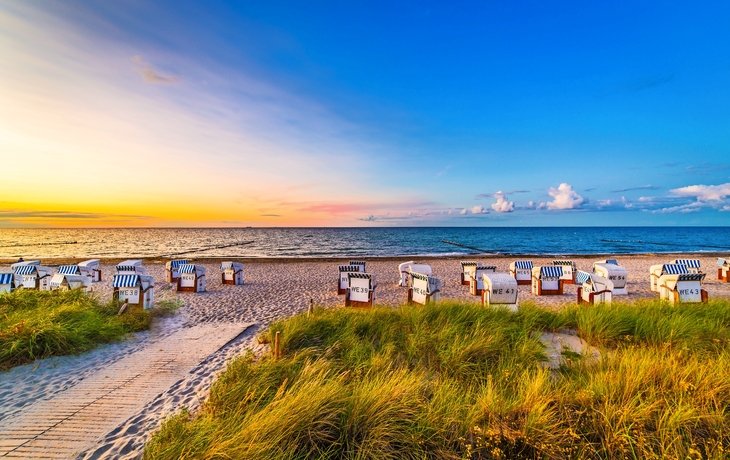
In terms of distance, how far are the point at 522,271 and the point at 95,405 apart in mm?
15303

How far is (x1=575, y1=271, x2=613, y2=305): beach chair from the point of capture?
9.91 metres

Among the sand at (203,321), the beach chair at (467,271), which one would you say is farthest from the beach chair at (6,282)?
the beach chair at (467,271)

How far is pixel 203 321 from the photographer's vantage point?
8.80m

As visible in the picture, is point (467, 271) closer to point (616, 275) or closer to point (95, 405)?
point (616, 275)

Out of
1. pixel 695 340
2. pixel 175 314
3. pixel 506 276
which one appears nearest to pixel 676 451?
pixel 695 340

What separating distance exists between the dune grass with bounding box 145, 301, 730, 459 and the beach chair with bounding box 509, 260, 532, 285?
29.2ft

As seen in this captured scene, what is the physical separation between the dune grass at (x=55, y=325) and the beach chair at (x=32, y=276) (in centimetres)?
389

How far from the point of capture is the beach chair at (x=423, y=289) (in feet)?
31.8

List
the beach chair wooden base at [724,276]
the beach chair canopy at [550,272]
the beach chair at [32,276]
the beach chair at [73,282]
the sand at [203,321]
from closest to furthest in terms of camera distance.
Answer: the sand at [203,321] → the beach chair at [73,282] → the beach chair at [32,276] → the beach chair canopy at [550,272] → the beach chair wooden base at [724,276]

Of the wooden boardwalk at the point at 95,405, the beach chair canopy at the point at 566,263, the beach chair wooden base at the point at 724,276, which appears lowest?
the beach chair wooden base at the point at 724,276

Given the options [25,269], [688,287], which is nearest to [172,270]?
[25,269]

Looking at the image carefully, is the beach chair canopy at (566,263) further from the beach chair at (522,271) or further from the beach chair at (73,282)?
the beach chair at (73,282)

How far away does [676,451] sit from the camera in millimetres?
2568

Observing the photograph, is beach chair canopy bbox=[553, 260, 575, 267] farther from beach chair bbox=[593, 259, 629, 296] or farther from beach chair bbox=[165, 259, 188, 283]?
beach chair bbox=[165, 259, 188, 283]
